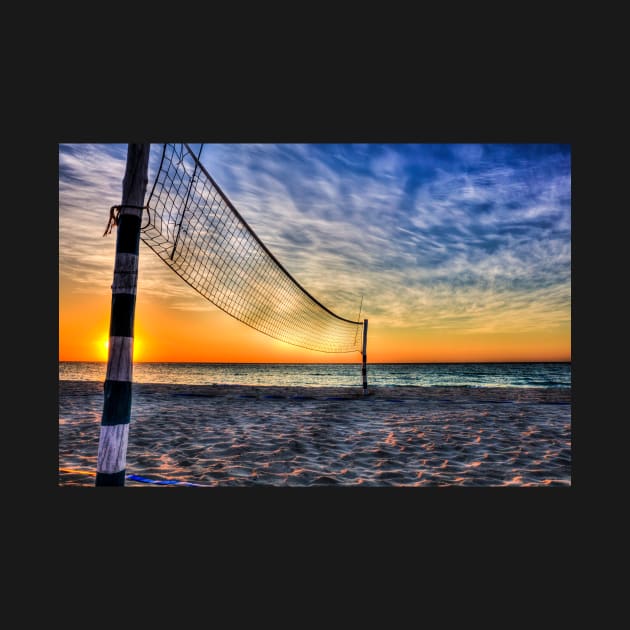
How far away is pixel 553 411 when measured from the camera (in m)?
7.82

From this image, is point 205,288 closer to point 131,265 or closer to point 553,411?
point 131,265

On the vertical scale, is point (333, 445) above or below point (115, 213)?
below

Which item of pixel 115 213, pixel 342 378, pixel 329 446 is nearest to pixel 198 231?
pixel 115 213

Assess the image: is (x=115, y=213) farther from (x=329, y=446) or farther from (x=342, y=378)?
(x=342, y=378)

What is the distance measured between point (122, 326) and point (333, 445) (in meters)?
3.02

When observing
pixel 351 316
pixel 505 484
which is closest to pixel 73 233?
pixel 505 484

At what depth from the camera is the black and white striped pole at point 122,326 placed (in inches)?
107

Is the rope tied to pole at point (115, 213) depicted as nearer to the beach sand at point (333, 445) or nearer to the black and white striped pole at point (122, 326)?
the black and white striped pole at point (122, 326)

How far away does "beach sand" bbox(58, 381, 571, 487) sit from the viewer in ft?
12.2

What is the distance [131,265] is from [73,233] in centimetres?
345

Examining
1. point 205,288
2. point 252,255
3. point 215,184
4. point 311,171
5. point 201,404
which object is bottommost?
point 201,404

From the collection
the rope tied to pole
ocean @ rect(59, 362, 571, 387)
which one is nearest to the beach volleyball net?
the rope tied to pole

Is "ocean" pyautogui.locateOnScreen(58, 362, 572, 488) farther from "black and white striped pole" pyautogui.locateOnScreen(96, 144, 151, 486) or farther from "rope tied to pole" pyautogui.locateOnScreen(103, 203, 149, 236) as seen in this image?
"rope tied to pole" pyautogui.locateOnScreen(103, 203, 149, 236)

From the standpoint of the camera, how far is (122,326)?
A: 2.73 m
